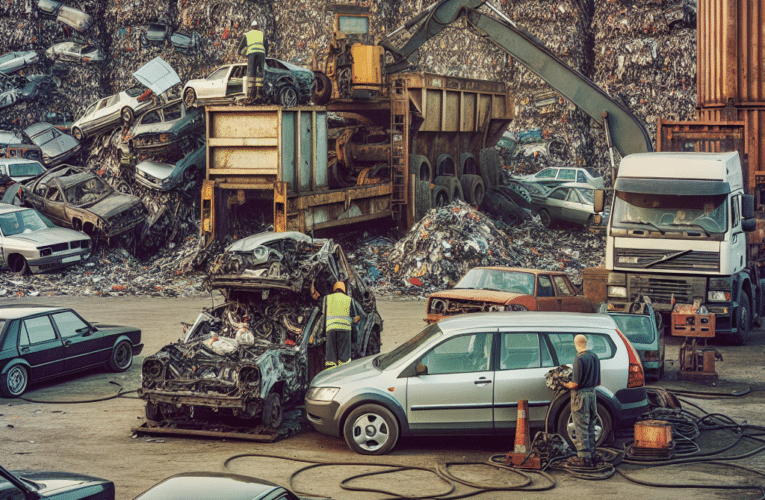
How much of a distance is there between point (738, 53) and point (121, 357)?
13840 mm

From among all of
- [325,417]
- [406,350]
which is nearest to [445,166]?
[406,350]

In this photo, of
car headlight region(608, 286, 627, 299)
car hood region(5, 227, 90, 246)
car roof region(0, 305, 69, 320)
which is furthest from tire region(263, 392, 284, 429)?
car hood region(5, 227, 90, 246)

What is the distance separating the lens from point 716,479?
851cm

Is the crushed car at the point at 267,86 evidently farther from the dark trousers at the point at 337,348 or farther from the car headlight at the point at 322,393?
the car headlight at the point at 322,393

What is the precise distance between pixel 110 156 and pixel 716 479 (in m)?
20.3

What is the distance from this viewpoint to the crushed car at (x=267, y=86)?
21375 millimetres

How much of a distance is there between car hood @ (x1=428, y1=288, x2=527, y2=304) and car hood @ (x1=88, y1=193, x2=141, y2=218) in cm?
1105

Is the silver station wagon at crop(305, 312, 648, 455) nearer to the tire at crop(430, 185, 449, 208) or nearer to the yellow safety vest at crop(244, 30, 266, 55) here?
the yellow safety vest at crop(244, 30, 266, 55)

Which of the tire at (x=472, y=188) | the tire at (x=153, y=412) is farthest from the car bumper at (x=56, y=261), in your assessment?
the tire at (x=153, y=412)

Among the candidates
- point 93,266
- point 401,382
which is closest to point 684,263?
point 401,382

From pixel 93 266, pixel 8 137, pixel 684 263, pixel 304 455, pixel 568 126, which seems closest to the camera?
pixel 304 455

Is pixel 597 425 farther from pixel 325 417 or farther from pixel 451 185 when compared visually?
pixel 451 185

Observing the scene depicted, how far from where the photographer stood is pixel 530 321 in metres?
9.66

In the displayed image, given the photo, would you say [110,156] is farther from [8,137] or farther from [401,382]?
[401,382]
